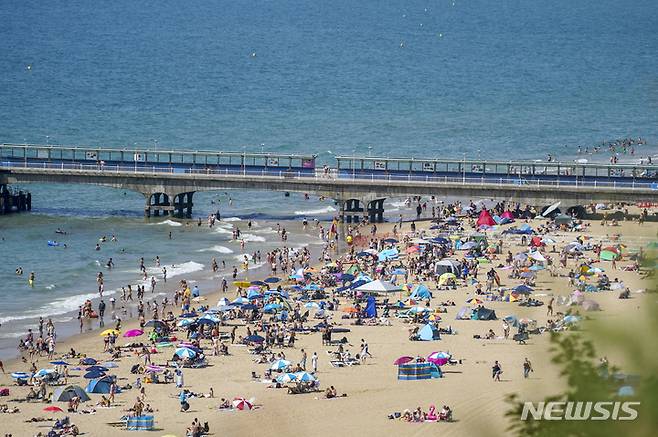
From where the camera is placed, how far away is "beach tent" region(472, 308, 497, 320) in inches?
1766

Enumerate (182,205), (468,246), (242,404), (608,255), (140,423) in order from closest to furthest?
(140,423)
(242,404)
(608,255)
(468,246)
(182,205)

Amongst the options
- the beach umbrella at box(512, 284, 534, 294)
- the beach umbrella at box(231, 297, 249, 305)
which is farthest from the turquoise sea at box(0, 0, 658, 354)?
the beach umbrella at box(512, 284, 534, 294)

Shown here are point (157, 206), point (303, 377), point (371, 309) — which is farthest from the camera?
point (157, 206)

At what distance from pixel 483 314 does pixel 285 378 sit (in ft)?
36.2

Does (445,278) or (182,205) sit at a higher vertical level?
(182,205)

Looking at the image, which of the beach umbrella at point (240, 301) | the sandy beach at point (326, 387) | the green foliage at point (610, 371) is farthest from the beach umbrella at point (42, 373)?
the green foliage at point (610, 371)

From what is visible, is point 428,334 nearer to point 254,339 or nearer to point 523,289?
point 254,339

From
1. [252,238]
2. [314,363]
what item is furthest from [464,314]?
[252,238]

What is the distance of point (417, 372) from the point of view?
120ft

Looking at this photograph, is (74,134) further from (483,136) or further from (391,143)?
(483,136)

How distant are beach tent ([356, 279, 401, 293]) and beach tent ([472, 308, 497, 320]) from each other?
188 inches

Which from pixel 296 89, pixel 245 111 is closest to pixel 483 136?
pixel 245 111

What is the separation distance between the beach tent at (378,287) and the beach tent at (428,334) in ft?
23.4

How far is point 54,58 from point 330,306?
158221 millimetres
